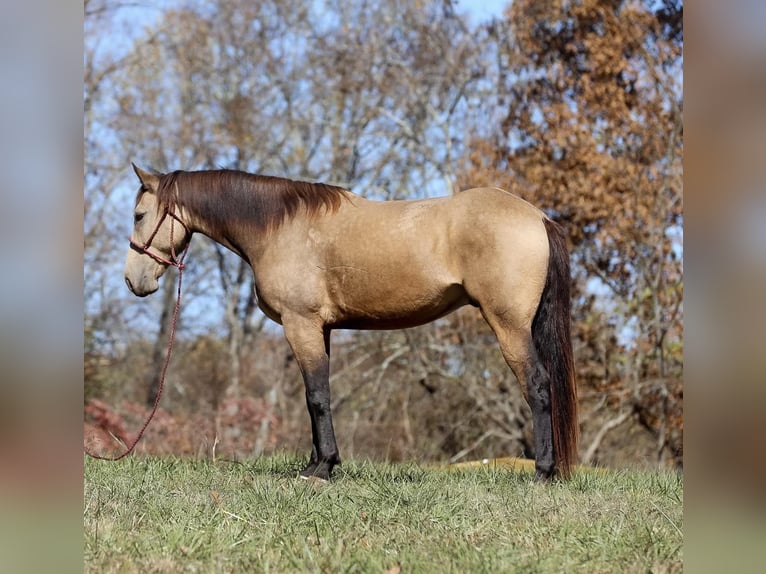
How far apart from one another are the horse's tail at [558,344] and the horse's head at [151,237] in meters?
2.45

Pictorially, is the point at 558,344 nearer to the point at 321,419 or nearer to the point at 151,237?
the point at 321,419

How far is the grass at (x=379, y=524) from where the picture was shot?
10.5ft

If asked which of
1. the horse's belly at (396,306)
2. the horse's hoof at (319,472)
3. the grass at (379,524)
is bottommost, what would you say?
the horse's hoof at (319,472)

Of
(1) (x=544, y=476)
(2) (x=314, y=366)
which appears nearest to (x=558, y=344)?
(1) (x=544, y=476)

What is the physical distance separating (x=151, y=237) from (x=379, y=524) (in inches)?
114

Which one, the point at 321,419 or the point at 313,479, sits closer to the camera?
the point at 313,479

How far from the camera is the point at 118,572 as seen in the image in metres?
3.10

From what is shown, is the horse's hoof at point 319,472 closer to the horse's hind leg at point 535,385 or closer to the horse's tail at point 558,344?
the horse's hind leg at point 535,385

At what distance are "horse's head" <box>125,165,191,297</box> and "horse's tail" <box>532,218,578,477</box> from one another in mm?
2453

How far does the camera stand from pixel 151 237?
5.83 metres

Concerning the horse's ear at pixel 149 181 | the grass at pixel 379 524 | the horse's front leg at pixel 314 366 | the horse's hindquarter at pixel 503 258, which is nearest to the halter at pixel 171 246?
the horse's ear at pixel 149 181
